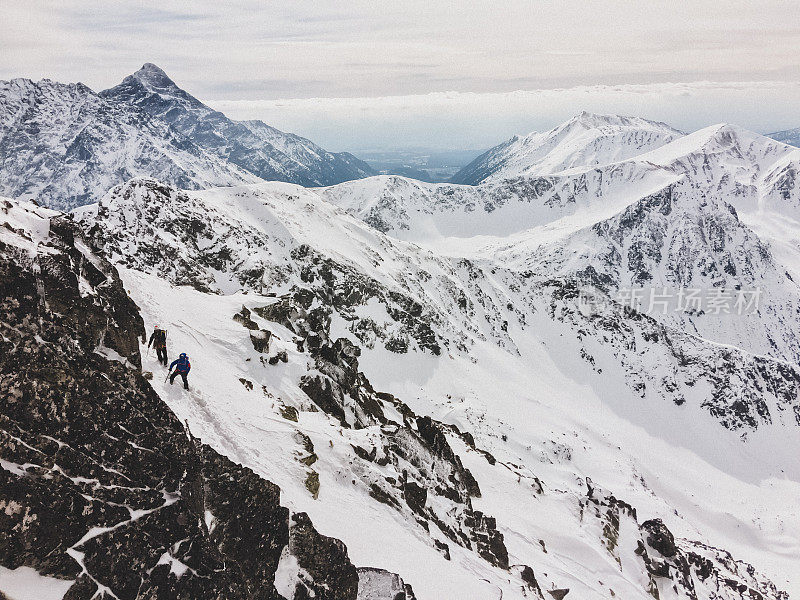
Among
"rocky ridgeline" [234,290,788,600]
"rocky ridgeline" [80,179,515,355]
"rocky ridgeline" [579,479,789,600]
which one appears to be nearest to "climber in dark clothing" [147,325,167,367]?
"rocky ridgeline" [234,290,788,600]

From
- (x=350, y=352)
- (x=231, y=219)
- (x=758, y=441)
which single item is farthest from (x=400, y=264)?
(x=758, y=441)

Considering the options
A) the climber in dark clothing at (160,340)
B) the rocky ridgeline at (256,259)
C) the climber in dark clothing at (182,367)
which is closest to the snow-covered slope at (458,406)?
the rocky ridgeline at (256,259)

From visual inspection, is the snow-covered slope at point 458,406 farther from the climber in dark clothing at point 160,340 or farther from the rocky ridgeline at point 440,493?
the climber in dark clothing at point 160,340

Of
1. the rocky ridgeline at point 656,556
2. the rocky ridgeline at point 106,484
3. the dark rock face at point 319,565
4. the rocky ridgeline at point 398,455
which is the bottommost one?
the rocky ridgeline at point 656,556

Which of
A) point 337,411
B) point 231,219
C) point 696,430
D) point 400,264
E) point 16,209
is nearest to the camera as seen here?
point 16,209

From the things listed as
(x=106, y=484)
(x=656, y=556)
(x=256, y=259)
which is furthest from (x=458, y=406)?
(x=106, y=484)

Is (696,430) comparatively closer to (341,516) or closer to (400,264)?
(400,264)

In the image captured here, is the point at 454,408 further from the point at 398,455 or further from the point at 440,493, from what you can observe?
the point at 398,455
